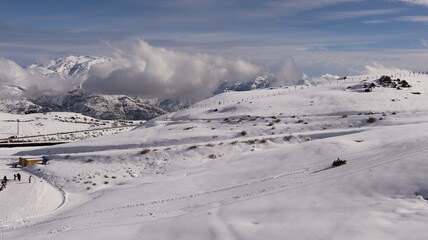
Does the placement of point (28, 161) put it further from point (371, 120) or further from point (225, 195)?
point (371, 120)

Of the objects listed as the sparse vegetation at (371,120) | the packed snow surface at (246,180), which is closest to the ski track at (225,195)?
the packed snow surface at (246,180)

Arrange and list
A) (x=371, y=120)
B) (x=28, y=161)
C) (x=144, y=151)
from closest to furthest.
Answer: (x=144, y=151) → (x=28, y=161) → (x=371, y=120)

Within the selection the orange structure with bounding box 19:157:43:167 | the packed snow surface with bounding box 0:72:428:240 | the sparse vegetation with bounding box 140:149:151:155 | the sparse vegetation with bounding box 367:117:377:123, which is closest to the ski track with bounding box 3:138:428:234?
the packed snow surface with bounding box 0:72:428:240

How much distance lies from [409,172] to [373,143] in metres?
14.5

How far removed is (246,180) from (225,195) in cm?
480

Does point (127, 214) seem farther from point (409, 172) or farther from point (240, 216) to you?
point (409, 172)

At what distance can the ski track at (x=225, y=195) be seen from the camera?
2095cm

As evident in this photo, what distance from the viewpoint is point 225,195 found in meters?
24.5

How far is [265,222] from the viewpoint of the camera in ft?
52.8

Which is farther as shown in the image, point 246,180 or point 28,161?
point 28,161

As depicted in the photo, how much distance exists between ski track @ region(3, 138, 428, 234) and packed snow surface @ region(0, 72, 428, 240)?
0.37 feet

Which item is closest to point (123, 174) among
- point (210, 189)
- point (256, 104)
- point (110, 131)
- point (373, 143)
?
point (210, 189)

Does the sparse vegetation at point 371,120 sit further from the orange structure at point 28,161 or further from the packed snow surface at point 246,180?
the orange structure at point 28,161

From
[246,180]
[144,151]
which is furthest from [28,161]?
[246,180]
